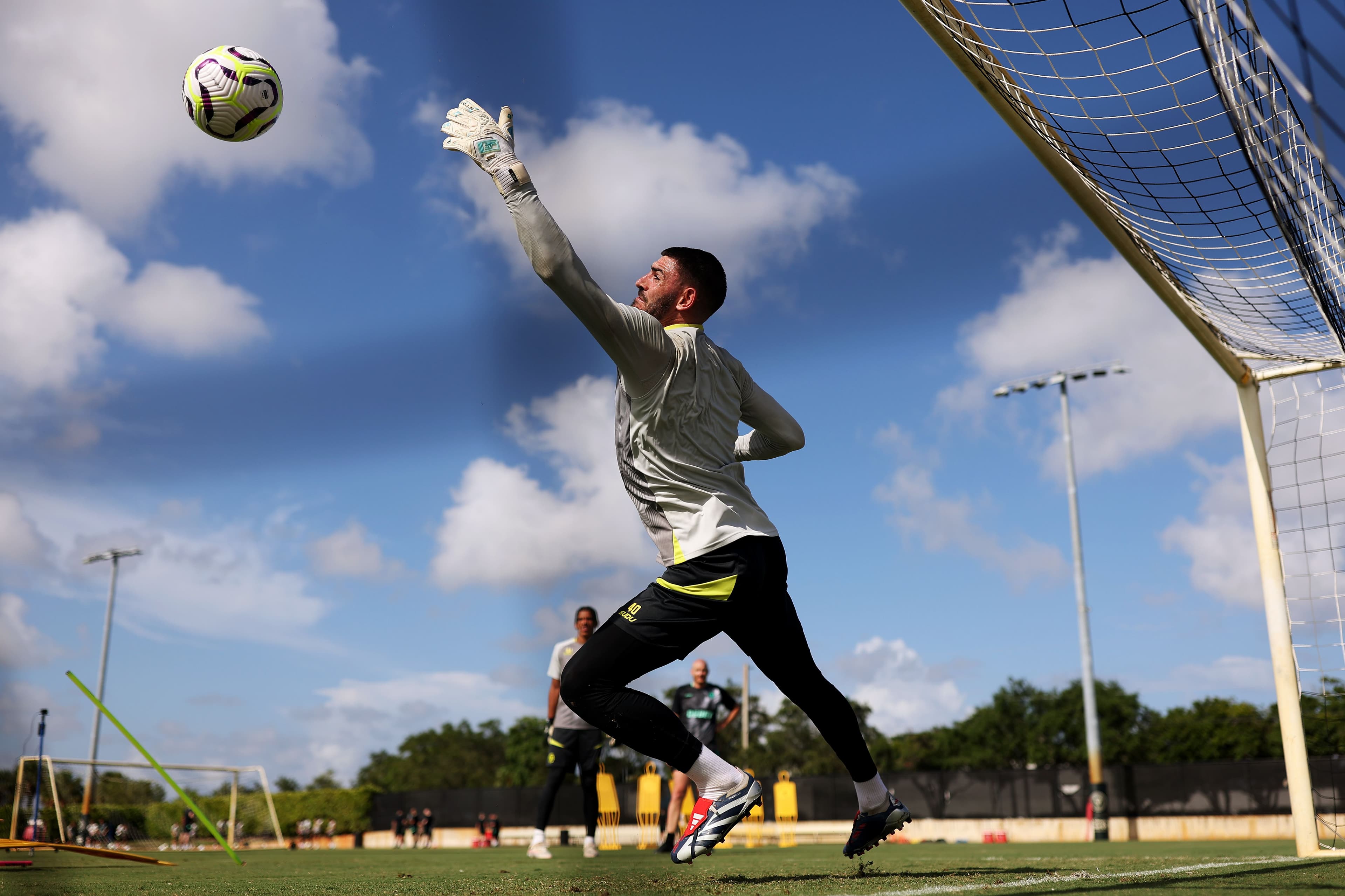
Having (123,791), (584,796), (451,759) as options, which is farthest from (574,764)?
(451,759)

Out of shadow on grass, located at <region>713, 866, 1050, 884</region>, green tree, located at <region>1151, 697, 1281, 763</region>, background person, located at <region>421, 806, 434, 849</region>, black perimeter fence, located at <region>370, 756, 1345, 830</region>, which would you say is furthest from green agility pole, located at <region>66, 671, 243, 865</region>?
green tree, located at <region>1151, 697, 1281, 763</region>

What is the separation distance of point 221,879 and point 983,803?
21898 millimetres

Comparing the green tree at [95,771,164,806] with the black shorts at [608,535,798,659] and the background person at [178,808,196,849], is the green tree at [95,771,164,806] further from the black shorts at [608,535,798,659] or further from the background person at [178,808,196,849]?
the black shorts at [608,535,798,659]

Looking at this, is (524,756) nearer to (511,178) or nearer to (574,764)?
(574,764)

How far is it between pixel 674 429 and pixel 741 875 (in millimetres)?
2977

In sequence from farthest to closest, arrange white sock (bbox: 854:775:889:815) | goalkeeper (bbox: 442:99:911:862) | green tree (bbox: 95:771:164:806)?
green tree (bbox: 95:771:164:806) < white sock (bbox: 854:775:889:815) < goalkeeper (bbox: 442:99:911:862)

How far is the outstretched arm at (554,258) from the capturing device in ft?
9.07

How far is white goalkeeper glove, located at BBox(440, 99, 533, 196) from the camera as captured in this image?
2.83m

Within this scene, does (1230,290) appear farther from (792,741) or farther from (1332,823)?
(792,741)

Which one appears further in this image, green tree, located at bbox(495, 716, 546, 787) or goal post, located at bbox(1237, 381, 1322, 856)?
green tree, located at bbox(495, 716, 546, 787)

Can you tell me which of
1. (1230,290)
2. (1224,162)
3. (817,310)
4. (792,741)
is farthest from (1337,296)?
(792,741)

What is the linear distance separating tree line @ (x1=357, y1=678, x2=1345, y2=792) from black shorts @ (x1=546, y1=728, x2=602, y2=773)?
99.3ft

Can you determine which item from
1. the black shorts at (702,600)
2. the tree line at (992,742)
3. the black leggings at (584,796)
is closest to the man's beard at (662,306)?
the black shorts at (702,600)

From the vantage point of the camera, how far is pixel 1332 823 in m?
7.30
